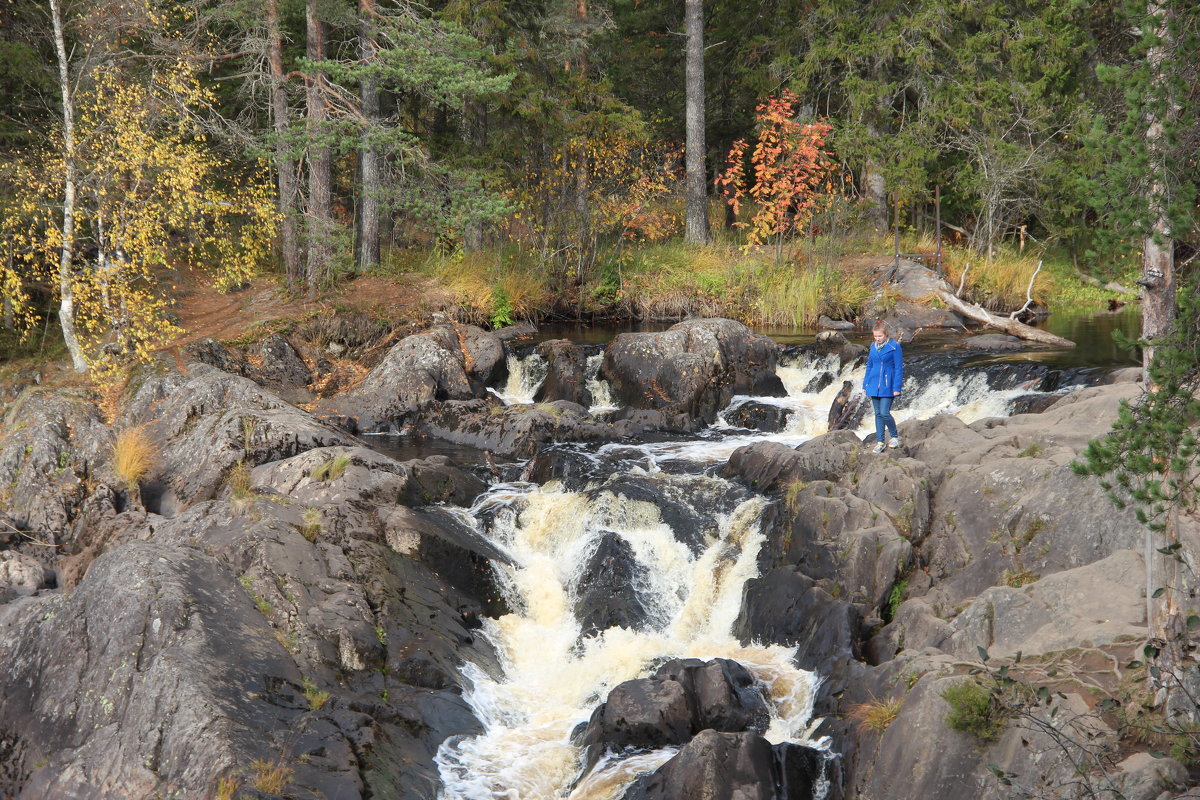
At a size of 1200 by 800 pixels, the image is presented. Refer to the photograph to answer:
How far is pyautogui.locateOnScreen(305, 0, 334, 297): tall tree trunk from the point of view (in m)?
18.9

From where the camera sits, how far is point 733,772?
283 inches

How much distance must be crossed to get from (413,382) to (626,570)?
7.52m

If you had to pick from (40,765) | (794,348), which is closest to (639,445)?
(794,348)

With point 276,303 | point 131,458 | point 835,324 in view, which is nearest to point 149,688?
point 131,458

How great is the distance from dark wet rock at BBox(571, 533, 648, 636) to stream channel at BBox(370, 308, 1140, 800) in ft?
0.07

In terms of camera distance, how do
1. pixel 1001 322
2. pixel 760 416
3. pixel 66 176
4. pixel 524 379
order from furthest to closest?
pixel 1001 322
pixel 524 379
pixel 760 416
pixel 66 176

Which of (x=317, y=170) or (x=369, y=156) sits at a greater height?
(x=369, y=156)

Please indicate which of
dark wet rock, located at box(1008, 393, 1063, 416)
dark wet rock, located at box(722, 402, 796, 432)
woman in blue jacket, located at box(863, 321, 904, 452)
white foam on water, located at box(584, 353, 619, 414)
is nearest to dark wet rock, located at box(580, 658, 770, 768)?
woman in blue jacket, located at box(863, 321, 904, 452)

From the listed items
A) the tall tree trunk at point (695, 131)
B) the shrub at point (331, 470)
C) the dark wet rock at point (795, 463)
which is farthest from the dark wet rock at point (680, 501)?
the tall tree trunk at point (695, 131)

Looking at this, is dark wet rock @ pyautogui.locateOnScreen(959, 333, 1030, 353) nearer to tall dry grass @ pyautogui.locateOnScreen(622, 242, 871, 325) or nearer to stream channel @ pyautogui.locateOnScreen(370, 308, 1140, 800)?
stream channel @ pyautogui.locateOnScreen(370, 308, 1140, 800)

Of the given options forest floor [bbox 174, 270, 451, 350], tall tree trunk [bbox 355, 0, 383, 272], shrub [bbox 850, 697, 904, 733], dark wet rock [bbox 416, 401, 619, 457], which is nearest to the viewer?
shrub [bbox 850, 697, 904, 733]

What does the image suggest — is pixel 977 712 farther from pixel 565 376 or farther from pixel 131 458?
pixel 565 376

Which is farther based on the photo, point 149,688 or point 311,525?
point 311,525

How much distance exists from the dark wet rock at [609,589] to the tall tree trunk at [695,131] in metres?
14.8
